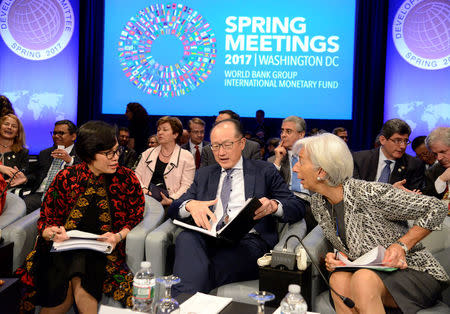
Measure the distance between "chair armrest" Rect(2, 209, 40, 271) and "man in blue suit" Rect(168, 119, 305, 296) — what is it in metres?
0.85

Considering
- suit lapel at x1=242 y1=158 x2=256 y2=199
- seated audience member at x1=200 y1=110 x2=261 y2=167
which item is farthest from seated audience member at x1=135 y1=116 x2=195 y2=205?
suit lapel at x1=242 y1=158 x2=256 y2=199

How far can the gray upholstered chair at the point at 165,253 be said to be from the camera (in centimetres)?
267

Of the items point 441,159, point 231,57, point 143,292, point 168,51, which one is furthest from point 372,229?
point 168,51

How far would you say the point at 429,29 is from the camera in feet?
24.4

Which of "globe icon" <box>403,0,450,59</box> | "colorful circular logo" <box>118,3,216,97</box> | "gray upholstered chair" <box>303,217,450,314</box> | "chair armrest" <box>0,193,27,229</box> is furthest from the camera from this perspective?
"colorful circular logo" <box>118,3,216,97</box>

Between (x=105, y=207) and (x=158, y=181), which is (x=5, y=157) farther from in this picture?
(x=105, y=207)

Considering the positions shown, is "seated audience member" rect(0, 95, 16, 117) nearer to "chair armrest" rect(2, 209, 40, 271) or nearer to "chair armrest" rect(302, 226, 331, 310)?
"chair armrest" rect(2, 209, 40, 271)

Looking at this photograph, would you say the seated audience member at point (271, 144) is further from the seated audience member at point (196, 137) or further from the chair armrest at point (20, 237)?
the chair armrest at point (20, 237)

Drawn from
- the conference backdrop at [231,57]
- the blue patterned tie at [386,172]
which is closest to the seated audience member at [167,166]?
the blue patterned tie at [386,172]

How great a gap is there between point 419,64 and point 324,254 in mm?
5834

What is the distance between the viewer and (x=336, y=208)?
2488 mm

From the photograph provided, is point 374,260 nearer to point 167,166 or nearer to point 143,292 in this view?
point 143,292

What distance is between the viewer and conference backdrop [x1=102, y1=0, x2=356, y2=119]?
7.60 m

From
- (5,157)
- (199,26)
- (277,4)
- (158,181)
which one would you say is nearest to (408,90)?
(277,4)
